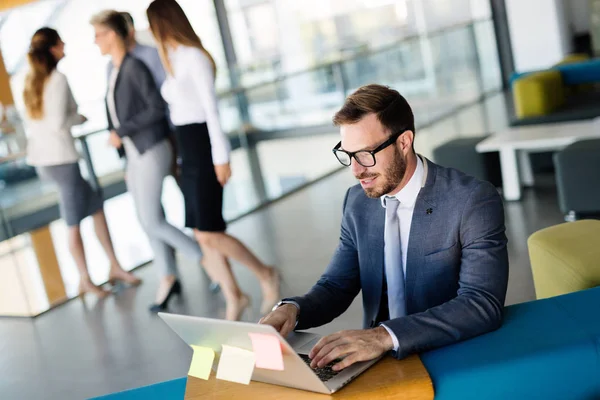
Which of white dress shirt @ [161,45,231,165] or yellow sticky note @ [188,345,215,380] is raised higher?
white dress shirt @ [161,45,231,165]

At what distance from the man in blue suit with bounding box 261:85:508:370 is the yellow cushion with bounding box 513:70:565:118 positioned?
4.86 m

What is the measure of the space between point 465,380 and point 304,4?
8.99m

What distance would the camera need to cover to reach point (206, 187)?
450cm

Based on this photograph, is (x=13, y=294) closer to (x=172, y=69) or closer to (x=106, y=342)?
(x=106, y=342)

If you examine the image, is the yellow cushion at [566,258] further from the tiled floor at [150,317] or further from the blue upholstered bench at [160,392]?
the blue upholstered bench at [160,392]

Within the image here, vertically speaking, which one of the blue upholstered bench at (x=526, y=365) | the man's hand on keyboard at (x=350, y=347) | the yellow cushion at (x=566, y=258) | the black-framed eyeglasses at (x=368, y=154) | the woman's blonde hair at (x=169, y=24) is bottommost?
the yellow cushion at (x=566, y=258)

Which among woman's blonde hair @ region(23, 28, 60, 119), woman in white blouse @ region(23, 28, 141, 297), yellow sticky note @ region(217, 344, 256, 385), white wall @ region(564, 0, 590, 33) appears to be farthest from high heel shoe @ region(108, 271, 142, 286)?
white wall @ region(564, 0, 590, 33)

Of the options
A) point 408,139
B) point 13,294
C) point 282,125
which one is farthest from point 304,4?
point 408,139

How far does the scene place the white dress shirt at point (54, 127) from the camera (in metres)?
5.70

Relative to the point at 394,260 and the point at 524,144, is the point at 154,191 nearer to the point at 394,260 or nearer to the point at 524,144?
the point at 524,144

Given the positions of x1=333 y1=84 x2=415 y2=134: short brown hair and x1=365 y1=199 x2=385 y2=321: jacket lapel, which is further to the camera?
x1=365 y1=199 x2=385 y2=321: jacket lapel

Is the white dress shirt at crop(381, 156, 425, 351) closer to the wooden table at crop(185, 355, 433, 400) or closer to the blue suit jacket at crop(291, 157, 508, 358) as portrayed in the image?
the blue suit jacket at crop(291, 157, 508, 358)

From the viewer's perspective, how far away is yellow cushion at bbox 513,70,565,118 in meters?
6.89

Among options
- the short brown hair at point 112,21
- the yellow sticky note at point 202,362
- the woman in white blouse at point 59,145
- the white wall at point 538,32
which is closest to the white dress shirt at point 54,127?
the woman in white blouse at point 59,145
